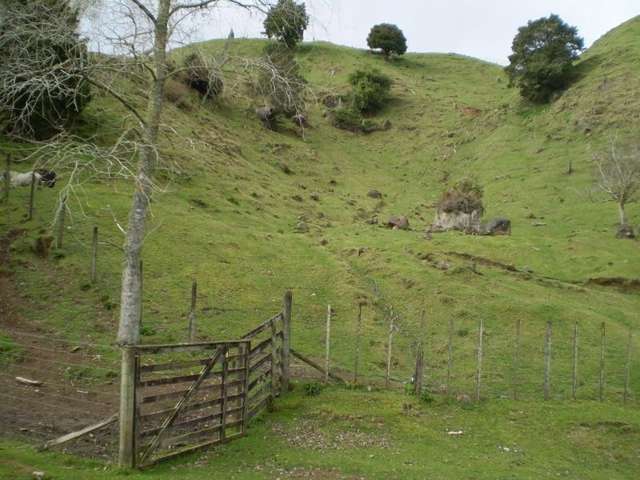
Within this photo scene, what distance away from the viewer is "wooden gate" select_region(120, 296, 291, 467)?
10734mm

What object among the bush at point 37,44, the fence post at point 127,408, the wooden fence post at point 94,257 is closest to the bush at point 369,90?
the wooden fence post at point 94,257

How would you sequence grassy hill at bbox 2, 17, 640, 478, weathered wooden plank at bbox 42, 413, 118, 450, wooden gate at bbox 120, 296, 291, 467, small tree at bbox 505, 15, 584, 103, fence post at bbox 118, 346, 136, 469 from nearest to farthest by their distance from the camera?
1. fence post at bbox 118, 346, 136, 469
2. wooden gate at bbox 120, 296, 291, 467
3. weathered wooden plank at bbox 42, 413, 118, 450
4. grassy hill at bbox 2, 17, 640, 478
5. small tree at bbox 505, 15, 584, 103

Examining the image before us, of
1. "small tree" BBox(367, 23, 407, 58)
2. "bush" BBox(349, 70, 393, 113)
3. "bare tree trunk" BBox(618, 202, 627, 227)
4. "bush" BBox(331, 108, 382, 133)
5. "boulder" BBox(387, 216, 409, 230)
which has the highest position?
"small tree" BBox(367, 23, 407, 58)

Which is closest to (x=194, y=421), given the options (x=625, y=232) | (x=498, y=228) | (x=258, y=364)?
(x=258, y=364)

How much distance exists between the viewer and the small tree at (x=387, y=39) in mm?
118375

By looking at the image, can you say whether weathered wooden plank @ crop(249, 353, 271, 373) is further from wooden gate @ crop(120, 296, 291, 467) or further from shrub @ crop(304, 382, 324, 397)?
shrub @ crop(304, 382, 324, 397)

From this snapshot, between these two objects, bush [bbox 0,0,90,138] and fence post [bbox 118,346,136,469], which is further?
bush [bbox 0,0,90,138]

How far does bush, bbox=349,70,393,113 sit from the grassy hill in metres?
14.0

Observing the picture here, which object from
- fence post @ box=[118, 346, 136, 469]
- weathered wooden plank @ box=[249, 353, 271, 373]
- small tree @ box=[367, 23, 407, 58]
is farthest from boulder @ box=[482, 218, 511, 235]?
small tree @ box=[367, 23, 407, 58]

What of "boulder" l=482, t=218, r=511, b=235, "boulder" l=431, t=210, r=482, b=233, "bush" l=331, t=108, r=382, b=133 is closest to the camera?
"boulder" l=482, t=218, r=511, b=235

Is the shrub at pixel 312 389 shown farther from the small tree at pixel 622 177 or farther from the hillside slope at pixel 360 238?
the small tree at pixel 622 177

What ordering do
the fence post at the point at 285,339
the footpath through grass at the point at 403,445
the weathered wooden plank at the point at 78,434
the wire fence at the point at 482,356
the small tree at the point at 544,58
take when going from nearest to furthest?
the footpath through grass at the point at 403,445 < the weathered wooden plank at the point at 78,434 < the fence post at the point at 285,339 < the wire fence at the point at 482,356 < the small tree at the point at 544,58

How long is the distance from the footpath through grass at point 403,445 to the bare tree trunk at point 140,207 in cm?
464

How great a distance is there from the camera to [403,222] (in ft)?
152
